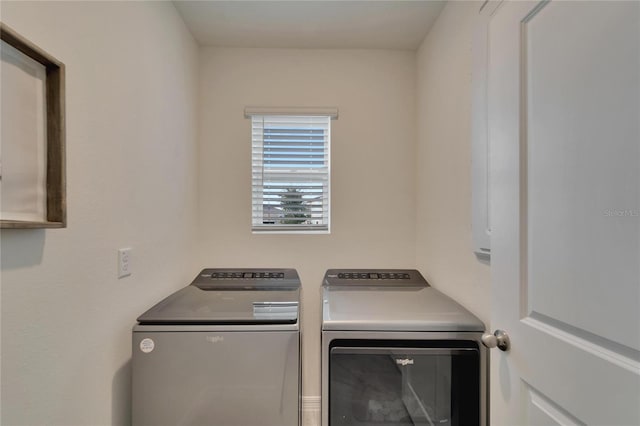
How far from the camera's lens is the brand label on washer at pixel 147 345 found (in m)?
1.18

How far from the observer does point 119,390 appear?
1223mm

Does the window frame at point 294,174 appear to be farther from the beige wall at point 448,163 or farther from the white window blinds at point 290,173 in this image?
the beige wall at point 448,163

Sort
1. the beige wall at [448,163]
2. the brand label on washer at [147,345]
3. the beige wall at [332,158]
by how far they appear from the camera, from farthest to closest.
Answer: the beige wall at [332,158], the beige wall at [448,163], the brand label on washer at [147,345]

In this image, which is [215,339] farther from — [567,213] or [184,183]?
[567,213]

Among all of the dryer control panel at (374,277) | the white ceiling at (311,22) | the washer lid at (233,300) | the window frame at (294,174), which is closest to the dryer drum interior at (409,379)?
the washer lid at (233,300)

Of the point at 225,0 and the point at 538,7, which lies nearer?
the point at 538,7

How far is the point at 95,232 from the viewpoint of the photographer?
41.9 inches

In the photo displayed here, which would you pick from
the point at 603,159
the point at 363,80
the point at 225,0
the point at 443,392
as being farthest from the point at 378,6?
the point at 443,392

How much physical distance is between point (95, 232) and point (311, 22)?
5.20ft

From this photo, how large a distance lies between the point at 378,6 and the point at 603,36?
135cm

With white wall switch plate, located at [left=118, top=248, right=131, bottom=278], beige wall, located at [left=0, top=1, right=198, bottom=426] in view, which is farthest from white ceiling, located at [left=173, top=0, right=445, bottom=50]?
white wall switch plate, located at [left=118, top=248, right=131, bottom=278]

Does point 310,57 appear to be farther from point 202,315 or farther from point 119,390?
point 119,390

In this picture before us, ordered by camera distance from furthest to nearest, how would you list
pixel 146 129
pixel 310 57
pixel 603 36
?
pixel 310 57 → pixel 146 129 → pixel 603 36

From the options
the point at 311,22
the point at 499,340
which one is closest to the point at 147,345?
the point at 499,340
